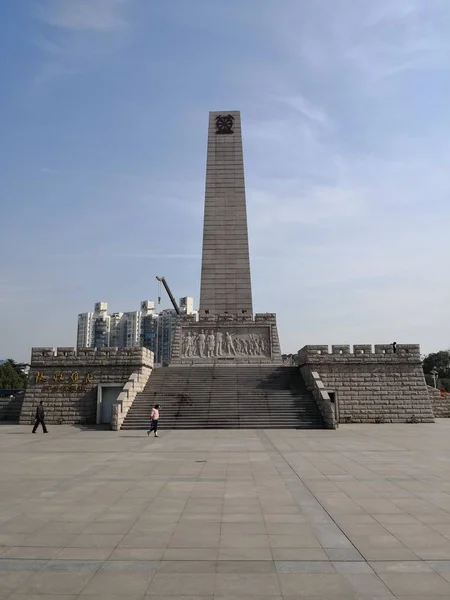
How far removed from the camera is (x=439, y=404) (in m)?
24.7

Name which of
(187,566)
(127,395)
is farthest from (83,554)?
(127,395)

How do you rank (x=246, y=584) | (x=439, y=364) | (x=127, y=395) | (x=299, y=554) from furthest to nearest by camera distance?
(x=439, y=364)
(x=127, y=395)
(x=299, y=554)
(x=246, y=584)

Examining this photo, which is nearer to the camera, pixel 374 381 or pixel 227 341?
pixel 374 381

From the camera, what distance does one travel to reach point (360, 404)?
21.8 metres

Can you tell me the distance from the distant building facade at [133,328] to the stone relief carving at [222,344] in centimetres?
5991

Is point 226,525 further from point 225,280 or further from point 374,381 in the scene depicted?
point 225,280

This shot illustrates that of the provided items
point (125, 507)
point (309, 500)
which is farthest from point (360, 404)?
point (125, 507)

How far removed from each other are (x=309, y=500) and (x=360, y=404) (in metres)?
15.3

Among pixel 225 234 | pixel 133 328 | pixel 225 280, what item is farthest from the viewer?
pixel 133 328

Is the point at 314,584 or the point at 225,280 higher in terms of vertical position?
the point at 225,280

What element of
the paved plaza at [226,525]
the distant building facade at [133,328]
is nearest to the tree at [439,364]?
the distant building facade at [133,328]

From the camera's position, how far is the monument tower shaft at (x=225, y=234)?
30031 millimetres

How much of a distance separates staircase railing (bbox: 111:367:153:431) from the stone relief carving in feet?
12.2

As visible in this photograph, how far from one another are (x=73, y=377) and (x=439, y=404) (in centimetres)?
1778
